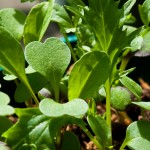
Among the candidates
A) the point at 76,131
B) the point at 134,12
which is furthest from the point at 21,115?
the point at 134,12

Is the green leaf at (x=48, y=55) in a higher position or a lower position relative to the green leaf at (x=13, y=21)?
higher

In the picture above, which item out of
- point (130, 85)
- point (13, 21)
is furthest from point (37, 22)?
point (130, 85)

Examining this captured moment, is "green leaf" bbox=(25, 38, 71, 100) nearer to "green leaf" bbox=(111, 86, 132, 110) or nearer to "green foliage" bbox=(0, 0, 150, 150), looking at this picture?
"green foliage" bbox=(0, 0, 150, 150)

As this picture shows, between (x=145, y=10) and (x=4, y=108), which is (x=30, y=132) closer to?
(x=4, y=108)

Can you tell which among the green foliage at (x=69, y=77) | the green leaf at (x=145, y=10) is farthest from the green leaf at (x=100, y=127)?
the green leaf at (x=145, y=10)

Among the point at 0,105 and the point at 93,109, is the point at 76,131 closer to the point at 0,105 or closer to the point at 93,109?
the point at 93,109

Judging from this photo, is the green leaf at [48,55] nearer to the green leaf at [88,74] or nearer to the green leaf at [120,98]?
the green leaf at [88,74]
